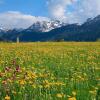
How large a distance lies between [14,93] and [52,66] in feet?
24.8

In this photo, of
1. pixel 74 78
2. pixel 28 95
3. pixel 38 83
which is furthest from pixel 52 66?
pixel 28 95

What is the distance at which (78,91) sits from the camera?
10812 mm

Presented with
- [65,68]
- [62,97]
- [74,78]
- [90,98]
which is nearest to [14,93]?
[62,97]

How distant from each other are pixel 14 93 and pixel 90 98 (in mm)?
1856

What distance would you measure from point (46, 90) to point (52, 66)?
7034 mm

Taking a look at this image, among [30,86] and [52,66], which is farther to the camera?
[52,66]

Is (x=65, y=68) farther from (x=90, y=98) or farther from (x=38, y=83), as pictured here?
(x=90, y=98)

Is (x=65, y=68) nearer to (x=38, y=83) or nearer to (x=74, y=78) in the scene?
(x=74, y=78)

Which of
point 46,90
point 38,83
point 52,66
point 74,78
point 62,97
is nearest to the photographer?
point 62,97

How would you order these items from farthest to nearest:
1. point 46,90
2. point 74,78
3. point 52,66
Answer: point 52,66
point 74,78
point 46,90

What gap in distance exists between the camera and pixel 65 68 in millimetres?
16328

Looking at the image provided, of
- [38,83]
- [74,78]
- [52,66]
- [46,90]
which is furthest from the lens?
[52,66]

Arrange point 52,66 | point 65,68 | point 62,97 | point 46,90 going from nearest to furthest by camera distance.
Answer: point 62,97, point 46,90, point 65,68, point 52,66

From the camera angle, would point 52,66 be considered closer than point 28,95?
No
